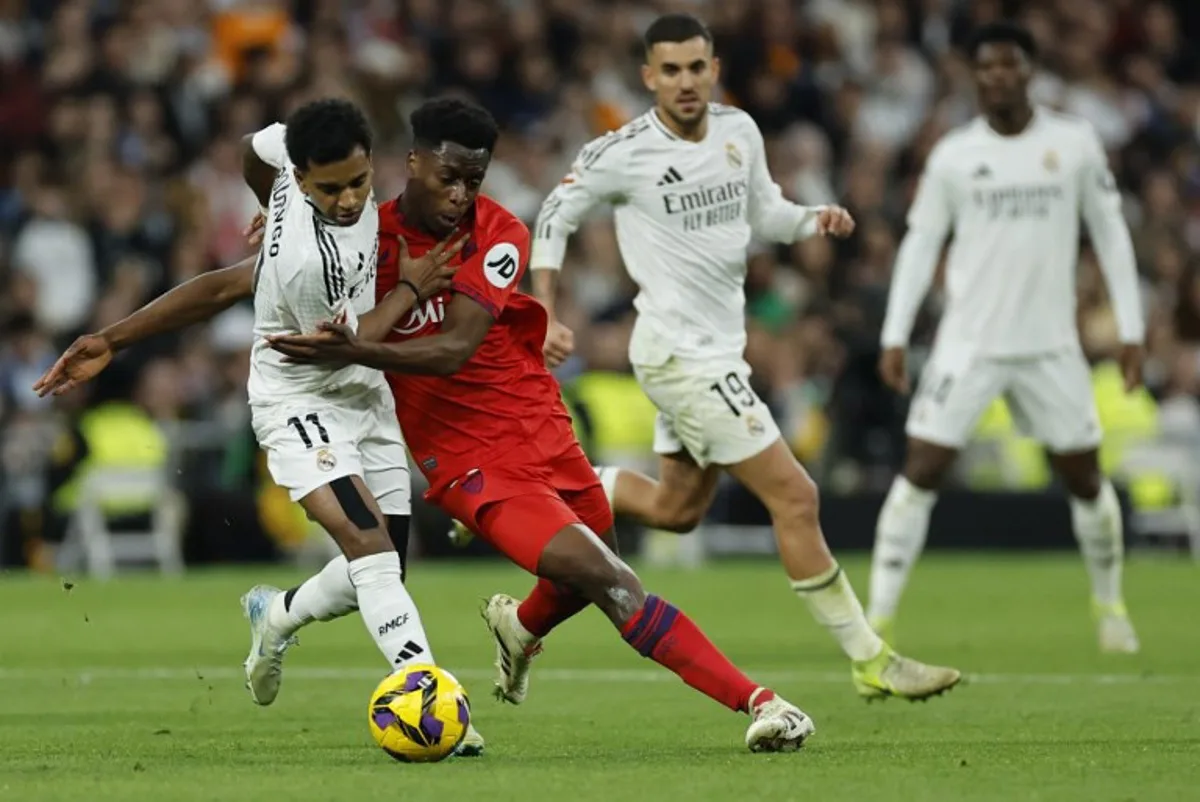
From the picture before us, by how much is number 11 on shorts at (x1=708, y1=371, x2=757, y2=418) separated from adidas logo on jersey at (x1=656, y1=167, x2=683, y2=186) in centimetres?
83

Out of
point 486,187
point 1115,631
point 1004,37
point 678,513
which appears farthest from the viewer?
point 486,187

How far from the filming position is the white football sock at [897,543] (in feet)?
37.7

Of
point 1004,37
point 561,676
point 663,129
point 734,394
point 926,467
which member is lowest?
point 561,676

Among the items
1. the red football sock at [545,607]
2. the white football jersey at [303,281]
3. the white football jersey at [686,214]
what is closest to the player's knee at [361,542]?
the white football jersey at [303,281]

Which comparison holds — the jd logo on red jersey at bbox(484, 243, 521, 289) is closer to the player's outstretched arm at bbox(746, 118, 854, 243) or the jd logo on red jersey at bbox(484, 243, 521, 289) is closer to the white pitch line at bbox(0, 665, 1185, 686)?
the player's outstretched arm at bbox(746, 118, 854, 243)

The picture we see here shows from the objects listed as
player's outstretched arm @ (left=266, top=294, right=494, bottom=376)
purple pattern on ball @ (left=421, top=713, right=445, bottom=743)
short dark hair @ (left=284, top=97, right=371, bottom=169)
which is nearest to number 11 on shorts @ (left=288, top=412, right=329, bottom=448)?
player's outstretched arm @ (left=266, top=294, right=494, bottom=376)

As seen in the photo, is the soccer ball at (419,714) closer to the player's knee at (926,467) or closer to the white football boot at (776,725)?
the white football boot at (776,725)

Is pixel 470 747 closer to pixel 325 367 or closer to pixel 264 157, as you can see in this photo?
pixel 325 367

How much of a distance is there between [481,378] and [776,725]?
161 centimetres

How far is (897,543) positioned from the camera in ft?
37.8

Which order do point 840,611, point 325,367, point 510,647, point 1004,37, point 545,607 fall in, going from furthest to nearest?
point 1004,37
point 840,611
point 510,647
point 545,607
point 325,367

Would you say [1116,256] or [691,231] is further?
[1116,256]

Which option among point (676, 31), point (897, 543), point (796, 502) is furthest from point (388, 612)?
point (897, 543)

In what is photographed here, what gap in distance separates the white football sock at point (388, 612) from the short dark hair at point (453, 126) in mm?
1344
